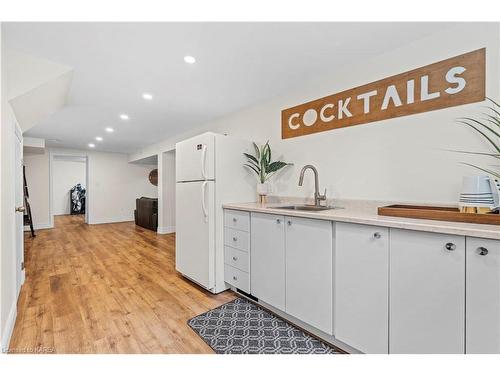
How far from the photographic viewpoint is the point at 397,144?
181cm

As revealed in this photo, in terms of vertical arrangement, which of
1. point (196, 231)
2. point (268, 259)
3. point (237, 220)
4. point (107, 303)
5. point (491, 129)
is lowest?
point (107, 303)

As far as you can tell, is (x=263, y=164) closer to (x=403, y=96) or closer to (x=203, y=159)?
(x=203, y=159)

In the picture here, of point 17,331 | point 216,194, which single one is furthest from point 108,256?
point 216,194

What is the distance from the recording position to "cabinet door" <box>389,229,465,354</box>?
1087 millimetres

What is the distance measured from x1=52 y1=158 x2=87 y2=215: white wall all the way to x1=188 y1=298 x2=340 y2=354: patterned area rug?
366 inches

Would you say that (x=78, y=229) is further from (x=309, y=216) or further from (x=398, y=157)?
(x=398, y=157)

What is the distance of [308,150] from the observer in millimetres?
2426

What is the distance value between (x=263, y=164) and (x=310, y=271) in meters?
1.32

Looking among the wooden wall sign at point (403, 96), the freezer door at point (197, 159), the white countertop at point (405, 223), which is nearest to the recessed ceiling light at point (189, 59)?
the freezer door at point (197, 159)

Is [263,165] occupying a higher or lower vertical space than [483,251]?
higher

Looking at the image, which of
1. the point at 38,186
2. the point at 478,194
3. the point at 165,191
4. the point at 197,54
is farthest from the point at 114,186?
the point at 478,194

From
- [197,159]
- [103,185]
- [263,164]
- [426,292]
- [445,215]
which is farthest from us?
[103,185]

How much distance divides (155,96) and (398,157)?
8.70 feet

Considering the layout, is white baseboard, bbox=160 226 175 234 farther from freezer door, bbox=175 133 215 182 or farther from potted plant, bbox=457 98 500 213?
potted plant, bbox=457 98 500 213
